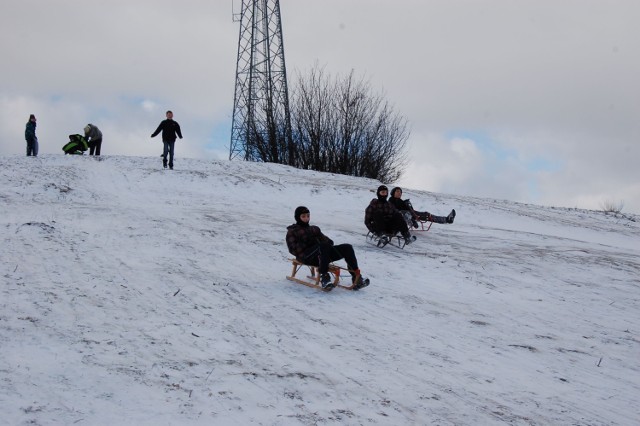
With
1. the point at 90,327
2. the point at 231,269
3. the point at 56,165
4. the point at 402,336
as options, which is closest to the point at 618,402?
the point at 402,336

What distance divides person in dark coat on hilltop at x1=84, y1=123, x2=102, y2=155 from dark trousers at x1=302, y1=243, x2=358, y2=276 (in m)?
17.1

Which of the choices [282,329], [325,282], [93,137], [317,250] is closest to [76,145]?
[93,137]

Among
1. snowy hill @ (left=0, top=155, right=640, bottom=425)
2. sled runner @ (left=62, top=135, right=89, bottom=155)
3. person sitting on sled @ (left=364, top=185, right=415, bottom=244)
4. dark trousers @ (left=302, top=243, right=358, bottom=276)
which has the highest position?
Result: sled runner @ (left=62, top=135, right=89, bottom=155)

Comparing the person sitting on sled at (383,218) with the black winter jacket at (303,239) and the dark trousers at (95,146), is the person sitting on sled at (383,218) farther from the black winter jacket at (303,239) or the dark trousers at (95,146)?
the dark trousers at (95,146)

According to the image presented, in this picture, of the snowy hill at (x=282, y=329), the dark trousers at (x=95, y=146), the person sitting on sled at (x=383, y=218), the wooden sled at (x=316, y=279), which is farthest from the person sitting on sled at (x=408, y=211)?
the dark trousers at (x=95, y=146)

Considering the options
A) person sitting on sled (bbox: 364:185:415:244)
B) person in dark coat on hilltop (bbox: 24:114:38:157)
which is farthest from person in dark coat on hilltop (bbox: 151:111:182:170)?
person sitting on sled (bbox: 364:185:415:244)

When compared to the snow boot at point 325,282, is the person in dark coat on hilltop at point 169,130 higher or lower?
higher

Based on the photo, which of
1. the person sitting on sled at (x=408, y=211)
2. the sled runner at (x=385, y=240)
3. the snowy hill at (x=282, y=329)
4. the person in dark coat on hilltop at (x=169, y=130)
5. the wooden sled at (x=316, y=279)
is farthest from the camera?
the person in dark coat on hilltop at (x=169, y=130)

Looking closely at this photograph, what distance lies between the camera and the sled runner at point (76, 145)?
21.8 m

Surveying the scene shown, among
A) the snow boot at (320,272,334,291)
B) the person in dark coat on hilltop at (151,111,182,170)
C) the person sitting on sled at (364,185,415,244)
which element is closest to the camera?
the snow boot at (320,272,334,291)

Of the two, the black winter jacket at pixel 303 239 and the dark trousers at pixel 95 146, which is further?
the dark trousers at pixel 95 146

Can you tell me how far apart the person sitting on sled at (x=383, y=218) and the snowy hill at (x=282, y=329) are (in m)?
0.49

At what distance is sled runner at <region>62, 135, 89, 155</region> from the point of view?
21.8m

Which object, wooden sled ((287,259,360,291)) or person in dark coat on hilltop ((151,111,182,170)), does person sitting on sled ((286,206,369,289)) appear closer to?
wooden sled ((287,259,360,291))
